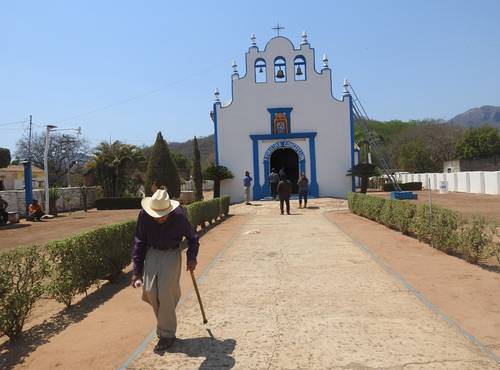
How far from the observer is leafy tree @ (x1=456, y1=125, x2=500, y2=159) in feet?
193

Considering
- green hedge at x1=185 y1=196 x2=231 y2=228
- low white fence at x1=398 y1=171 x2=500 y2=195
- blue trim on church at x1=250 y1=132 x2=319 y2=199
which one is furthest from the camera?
low white fence at x1=398 y1=171 x2=500 y2=195

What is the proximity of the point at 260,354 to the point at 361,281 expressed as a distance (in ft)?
10.8

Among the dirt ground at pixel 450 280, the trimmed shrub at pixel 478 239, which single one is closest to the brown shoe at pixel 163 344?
the dirt ground at pixel 450 280

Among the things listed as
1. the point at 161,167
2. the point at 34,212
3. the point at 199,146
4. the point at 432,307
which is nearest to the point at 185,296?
the point at 432,307

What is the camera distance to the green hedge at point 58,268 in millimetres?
5473

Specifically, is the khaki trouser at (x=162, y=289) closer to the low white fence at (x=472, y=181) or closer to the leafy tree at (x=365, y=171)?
the leafy tree at (x=365, y=171)

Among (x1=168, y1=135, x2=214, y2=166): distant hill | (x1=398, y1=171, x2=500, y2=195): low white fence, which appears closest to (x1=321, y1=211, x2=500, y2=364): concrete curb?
(x1=398, y1=171, x2=500, y2=195): low white fence

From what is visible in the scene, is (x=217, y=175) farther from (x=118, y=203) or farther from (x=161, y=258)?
(x=161, y=258)

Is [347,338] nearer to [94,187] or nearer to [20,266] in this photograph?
[20,266]

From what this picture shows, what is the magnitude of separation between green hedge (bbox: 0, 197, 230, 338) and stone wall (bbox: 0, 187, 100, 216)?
732 inches

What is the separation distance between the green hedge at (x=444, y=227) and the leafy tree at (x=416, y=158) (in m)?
49.5

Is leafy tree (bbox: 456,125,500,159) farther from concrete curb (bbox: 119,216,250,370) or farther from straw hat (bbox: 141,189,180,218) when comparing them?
straw hat (bbox: 141,189,180,218)

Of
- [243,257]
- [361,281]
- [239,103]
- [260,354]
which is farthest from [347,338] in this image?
[239,103]

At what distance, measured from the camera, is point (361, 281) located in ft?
24.9
